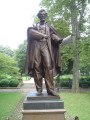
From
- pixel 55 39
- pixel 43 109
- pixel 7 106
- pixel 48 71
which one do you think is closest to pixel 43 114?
pixel 43 109

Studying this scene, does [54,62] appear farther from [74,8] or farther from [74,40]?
[74,8]

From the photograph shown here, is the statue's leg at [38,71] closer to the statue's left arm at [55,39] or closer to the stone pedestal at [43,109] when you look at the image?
the stone pedestal at [43,109]

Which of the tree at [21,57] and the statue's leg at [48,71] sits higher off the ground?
the tree at [21,57]

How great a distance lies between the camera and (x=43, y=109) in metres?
4.10

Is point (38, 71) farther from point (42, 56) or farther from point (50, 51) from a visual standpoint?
point (50, 51)

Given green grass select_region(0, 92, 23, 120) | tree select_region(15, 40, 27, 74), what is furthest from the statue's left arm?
tree select_region(15, 40, 27, 74)

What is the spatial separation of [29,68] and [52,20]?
50.1 ft

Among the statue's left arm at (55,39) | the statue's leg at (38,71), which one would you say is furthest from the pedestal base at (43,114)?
the statue's left arm at (55,39)

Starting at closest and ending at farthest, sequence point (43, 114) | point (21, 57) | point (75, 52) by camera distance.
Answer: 1. point (43, 114)
2. point (75, 52)
3. point (21, 57)

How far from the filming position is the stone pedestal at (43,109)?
13.1 ft

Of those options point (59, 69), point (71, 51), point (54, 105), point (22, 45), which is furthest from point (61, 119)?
point (22, 45)

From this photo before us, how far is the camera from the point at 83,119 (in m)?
8.09

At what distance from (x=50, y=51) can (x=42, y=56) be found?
1.02 ft

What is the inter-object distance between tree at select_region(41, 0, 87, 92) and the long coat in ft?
41.1
